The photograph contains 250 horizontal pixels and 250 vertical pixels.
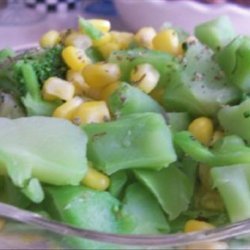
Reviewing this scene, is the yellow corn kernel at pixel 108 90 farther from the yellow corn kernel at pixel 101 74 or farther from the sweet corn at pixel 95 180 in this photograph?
the sweet corn at pixel 95 180

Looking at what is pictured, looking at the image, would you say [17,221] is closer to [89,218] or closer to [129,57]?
[89,218]

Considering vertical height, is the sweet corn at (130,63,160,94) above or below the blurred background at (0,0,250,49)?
above

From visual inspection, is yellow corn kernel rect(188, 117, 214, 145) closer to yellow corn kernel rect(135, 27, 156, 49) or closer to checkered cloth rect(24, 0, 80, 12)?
yellow corn kernel rect(135, 27, 156, 49)

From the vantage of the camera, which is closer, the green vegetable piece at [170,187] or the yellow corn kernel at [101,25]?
the green vegetable piece at [170,187]

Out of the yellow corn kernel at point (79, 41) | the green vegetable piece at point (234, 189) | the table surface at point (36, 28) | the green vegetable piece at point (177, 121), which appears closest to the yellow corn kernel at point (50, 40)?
the yellow corn kernel at point (79, 41)

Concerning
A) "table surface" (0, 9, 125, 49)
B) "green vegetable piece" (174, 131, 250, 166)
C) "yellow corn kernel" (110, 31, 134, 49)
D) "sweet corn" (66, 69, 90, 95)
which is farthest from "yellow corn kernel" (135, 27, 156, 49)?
"table surface" (0, 9, 125, 49)

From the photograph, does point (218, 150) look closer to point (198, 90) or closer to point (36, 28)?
point (198, 90)

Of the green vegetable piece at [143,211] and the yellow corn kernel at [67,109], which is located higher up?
the yellow corn kernel at [67,109]
